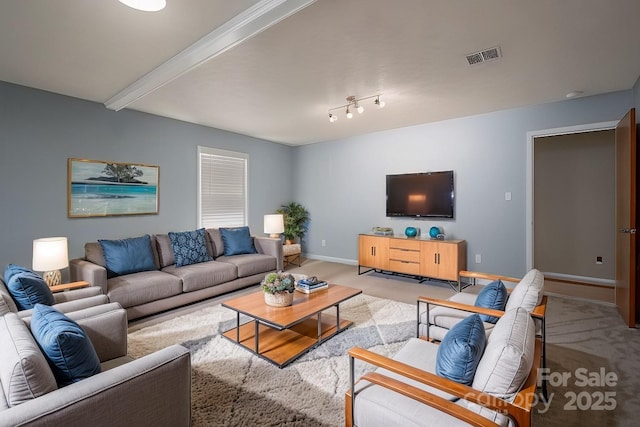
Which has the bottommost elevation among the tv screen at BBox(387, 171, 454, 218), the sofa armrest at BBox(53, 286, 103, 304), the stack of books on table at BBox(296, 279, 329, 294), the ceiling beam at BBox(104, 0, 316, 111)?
the stack of books on table at BBox(296, 279, 329, 294)

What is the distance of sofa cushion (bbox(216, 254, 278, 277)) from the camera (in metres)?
4.11

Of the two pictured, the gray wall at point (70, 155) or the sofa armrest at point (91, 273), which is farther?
the gray wall at point (70, 155)

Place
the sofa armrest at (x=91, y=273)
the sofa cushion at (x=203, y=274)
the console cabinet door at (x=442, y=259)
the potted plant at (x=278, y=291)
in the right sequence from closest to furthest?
the potted plant at (x=278, y=291) < the sofa armrest at (x=91, y=273) < the sofa cushion at (x=203, y=274) < the console cabinet door at (x=442, y=259)

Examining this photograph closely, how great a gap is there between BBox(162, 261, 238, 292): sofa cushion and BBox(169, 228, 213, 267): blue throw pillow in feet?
0.32

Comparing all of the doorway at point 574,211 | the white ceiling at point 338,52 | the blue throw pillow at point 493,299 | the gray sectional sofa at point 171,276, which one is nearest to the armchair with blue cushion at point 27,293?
the gray sectional sofa at point 171,276

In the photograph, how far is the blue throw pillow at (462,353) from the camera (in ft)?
4.17

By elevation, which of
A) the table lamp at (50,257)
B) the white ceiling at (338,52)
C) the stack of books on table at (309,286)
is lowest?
the stack of books on table at (309,286)

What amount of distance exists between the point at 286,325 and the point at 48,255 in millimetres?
2487

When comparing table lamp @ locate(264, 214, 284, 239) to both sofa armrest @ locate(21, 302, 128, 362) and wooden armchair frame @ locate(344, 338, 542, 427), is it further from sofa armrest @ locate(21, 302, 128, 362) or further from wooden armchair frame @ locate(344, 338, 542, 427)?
wooden armchair frame @ locate(344, 338, 542, 427)

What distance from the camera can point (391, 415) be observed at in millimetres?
1253

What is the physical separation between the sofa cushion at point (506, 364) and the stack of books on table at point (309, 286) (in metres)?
1.89

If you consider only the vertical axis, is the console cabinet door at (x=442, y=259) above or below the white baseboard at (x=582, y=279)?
above

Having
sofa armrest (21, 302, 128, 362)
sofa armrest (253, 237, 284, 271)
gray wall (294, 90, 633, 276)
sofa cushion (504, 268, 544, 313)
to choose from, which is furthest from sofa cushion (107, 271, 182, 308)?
gray wall (294, 90, 633, 276)

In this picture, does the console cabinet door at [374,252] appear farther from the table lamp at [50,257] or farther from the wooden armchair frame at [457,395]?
the table lamp at [50,257]
